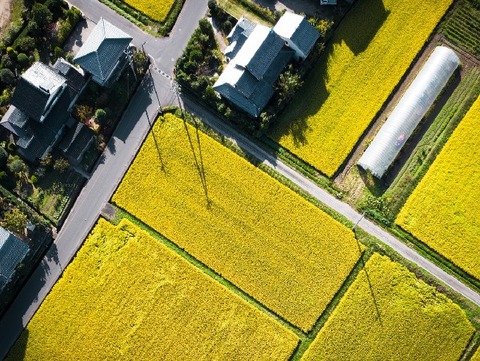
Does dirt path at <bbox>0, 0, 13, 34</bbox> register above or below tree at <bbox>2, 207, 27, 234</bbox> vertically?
above

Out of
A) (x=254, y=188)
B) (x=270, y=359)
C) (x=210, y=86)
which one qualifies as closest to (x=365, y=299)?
(x=270, y=359)

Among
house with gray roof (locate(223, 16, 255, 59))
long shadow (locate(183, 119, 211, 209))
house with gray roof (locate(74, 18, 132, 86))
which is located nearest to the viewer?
house with gray roof (locate(74, 18, 132, 86))

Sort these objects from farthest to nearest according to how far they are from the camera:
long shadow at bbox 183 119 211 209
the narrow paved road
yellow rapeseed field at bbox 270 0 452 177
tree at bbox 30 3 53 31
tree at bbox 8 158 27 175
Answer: tree at bbox 30 3 53 31, yellow rapeseed field at bbox 270 0 452 177, long shadow at bbox 183 119 211 209, tree at bbox 8 158 27 175, the narrow paved road

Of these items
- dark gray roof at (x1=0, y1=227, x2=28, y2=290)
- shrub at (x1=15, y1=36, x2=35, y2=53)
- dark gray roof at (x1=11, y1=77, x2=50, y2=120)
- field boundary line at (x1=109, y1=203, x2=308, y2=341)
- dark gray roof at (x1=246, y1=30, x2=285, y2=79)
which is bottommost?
dark gray roof at (x1=0, y1=227, x2=28, y2=290)

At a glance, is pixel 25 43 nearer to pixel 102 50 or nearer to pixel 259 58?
pixel 102 50

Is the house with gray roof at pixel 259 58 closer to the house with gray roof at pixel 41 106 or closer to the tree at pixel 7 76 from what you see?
the house with gray roof at pixel 41 106

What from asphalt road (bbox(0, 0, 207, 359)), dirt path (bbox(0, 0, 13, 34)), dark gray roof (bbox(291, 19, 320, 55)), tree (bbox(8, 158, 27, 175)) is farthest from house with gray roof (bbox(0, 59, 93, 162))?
dark gray roof (bbox(291, 19, 320, 55))

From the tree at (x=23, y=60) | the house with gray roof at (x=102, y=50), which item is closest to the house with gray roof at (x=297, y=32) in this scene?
the house with gray roof at (x=102, y=50)

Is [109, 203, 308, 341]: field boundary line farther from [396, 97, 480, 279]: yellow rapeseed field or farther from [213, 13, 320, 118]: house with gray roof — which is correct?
[213, 13, 320, 118]: house with gray roof
